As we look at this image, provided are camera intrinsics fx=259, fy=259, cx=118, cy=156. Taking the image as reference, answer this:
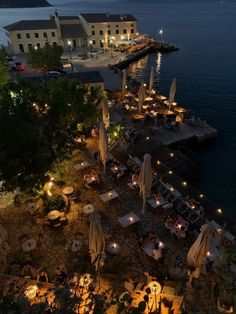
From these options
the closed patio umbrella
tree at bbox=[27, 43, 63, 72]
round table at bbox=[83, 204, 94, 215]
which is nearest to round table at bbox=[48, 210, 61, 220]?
round table at bbox=[83, 204, 94, 215]

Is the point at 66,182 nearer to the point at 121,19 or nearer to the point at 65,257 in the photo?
the point at 65,257

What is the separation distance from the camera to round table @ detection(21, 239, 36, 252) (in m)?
14.7

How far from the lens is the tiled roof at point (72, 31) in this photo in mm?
73750

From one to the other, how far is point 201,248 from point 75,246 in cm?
702

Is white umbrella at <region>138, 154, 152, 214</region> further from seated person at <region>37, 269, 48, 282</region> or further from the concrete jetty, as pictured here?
the concrete jetty

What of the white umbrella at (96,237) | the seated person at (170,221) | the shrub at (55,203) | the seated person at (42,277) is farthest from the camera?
the shrub at (55,203)

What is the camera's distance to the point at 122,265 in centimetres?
1395

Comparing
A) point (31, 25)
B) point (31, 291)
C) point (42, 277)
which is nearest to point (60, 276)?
point (42, 277)

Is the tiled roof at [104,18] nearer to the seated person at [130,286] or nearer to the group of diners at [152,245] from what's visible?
the group of diners at [152,245]

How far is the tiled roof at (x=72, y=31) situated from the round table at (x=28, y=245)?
232 feet

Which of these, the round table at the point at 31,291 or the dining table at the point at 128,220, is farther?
the dining table at the point at 128,220

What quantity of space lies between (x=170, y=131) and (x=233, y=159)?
7944 mm

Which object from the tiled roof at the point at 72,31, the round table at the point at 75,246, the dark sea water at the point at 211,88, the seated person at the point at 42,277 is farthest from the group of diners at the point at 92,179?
the tiled roof at the point at 72,31

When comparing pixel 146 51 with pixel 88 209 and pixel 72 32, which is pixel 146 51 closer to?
pixel 72 32
